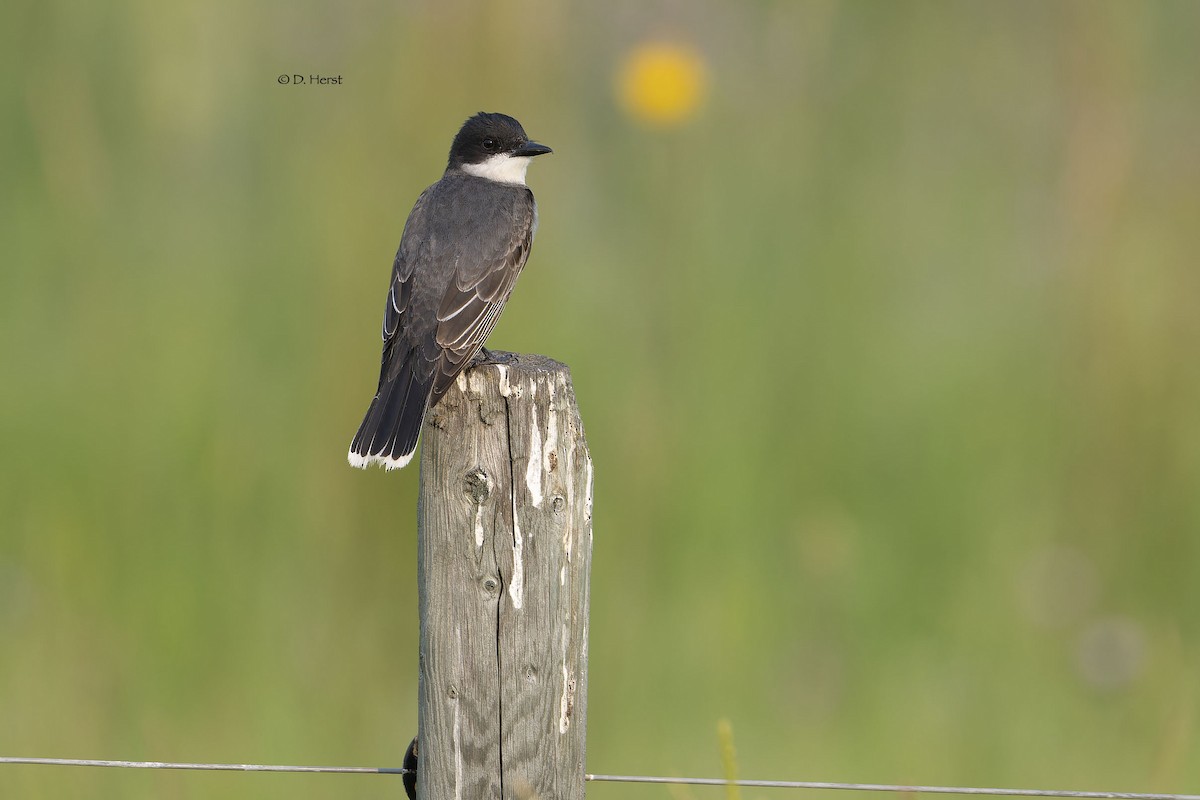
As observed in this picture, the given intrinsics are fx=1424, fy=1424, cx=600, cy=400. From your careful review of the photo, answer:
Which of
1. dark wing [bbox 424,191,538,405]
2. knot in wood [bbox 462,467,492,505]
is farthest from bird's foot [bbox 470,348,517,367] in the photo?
knot in wood [bbox 462,467,492,505]

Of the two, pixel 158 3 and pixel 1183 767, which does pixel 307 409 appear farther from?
pixel 1183 767

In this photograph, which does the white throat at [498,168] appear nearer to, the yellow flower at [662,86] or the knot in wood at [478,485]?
the yellow flower at [662,86]

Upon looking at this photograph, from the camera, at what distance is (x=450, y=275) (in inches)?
176

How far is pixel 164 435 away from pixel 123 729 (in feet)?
3.46

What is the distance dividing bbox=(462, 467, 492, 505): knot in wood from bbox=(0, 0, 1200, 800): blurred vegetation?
6.83 feet

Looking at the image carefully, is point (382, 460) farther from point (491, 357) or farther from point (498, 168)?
point (498, 168)

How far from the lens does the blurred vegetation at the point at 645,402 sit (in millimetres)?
4828

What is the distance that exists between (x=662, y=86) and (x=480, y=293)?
6.12 ft

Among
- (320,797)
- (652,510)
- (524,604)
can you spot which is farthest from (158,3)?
(524,604)

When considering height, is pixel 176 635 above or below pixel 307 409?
below

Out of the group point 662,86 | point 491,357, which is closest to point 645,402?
point 662,86

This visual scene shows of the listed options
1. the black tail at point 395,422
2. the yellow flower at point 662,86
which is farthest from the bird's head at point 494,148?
the black tail at point 395,422

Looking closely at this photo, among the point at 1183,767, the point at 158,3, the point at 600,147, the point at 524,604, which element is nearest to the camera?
the point at 524,604

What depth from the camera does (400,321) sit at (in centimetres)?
430
